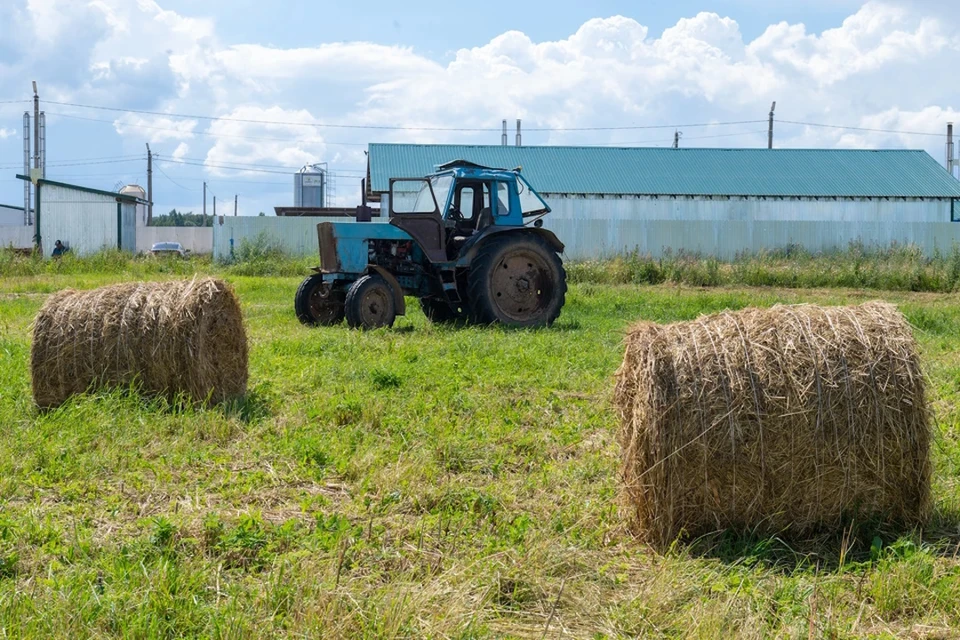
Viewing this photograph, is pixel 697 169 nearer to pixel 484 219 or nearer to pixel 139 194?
pixel 484 219

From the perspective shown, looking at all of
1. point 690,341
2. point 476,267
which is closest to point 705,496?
point 690,341

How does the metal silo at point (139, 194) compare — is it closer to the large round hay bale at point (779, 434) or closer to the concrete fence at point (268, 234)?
the concrete fence at point (268, 234)

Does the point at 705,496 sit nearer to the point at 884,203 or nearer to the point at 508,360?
the point at 508,360

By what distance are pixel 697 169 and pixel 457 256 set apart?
24.1 m

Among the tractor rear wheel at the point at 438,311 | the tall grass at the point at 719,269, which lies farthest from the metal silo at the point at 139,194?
the tractor rear wheel at the point at 438,311

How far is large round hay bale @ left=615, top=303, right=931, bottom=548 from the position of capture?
466 cm

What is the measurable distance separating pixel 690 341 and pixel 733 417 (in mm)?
454

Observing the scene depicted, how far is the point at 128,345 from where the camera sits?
7.29 m

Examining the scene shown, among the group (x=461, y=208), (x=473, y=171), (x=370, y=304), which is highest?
(x=473, y=171)

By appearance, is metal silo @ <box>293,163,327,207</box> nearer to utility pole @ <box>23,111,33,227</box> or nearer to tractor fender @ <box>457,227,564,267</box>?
utility pole @ <box>23,111,33,227</box>

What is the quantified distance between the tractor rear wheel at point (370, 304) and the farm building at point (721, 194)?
15.8 meters

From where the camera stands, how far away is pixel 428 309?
50.3 ft

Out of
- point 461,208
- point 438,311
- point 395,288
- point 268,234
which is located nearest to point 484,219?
point 461,208

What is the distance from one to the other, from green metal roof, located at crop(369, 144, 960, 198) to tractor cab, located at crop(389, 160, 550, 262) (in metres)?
19.6
